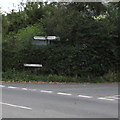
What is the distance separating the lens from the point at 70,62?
23.9m

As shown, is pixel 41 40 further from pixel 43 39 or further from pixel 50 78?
pixel 50 78

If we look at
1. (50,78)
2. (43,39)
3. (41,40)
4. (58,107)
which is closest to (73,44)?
(43,39)

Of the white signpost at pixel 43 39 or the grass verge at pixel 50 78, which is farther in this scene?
the white signpost at pixel 43 39

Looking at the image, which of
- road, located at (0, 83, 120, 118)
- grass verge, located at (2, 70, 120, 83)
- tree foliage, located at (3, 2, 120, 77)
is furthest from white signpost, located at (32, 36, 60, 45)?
road, located at (0, 83, 120, 118)

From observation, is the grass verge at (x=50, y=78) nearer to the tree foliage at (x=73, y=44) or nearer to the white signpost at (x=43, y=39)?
Result: the tree foliage at (x=73, y=44)

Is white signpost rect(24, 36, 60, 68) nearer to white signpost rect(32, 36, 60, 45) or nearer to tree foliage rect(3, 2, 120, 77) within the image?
white signpost rect(32, 36, 60, 45)

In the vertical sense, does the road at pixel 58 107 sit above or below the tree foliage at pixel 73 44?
below

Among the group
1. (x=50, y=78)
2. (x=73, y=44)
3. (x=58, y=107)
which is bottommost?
(x=58, y=107)

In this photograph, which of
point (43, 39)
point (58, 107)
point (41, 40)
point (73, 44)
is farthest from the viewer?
point (41, 40)

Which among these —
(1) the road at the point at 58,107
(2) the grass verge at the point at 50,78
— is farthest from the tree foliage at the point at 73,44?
(1) the road at the point at 58,107

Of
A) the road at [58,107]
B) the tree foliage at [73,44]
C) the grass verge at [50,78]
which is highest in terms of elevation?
the tree foliage at [73,44]

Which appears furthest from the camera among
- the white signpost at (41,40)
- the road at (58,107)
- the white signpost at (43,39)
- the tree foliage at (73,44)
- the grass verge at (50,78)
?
the white signpost at (43,39)

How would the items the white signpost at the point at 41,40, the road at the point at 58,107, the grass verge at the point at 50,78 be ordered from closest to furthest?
the road at the point at 58,107
the grass verge at the point at 50,78
the white signpost at the point at 41,40

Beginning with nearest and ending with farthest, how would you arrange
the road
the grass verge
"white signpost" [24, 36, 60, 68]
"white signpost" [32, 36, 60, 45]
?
the road, the grass verge, "white signpost" [24, 36, 60, 68], "white signpost" [32, 36, 60, 45]
